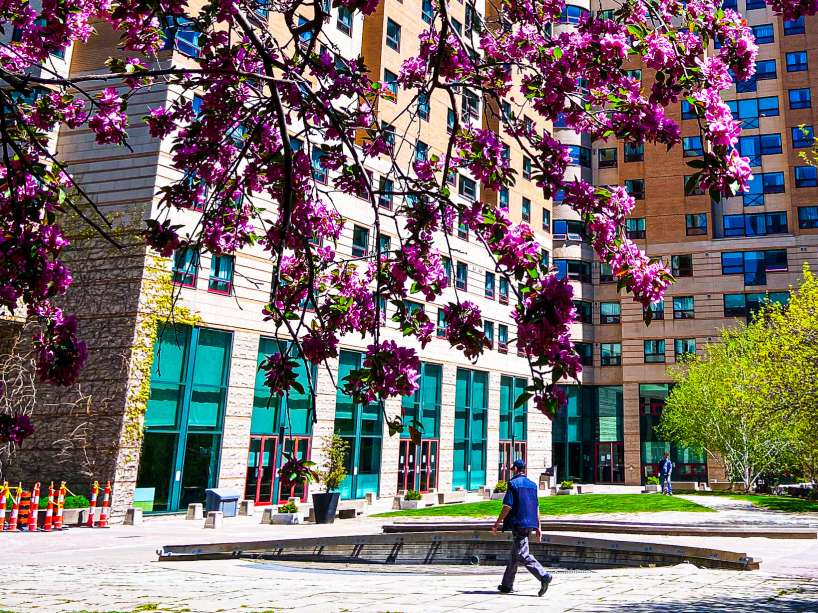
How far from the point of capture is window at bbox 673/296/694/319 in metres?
52.5

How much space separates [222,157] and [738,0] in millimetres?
59841

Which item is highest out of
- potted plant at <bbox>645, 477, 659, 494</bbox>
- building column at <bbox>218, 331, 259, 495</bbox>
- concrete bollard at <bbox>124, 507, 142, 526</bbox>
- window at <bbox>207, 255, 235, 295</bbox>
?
window at <bbox>207, 255, 235, 295</bbox>

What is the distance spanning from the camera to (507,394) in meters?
46.0

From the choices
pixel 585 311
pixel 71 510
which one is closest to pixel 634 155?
pixel 585 311

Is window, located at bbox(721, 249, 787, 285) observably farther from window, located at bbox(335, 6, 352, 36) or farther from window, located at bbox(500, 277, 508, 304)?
window, located at bbox(335, 6, 352, 36)

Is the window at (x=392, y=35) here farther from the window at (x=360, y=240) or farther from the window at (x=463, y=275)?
the window at (x=463, y=275)

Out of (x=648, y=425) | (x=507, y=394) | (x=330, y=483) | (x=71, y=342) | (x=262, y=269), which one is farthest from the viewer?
(x=648, y=425)

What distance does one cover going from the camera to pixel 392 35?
127ft

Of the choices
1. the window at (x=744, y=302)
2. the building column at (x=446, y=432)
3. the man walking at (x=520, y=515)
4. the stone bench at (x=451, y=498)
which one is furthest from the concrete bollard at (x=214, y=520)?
the window at (x=744, y=302)

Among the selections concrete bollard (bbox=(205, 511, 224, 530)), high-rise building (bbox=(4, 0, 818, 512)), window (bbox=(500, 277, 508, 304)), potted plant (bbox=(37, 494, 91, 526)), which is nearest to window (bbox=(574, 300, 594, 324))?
high-rise building (bbox=(4, 0, 818, 512))

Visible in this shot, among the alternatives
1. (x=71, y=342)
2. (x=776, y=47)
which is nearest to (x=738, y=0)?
(x=776, y=47)

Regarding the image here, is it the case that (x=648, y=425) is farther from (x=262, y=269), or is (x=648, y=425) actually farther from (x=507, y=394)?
(x=262, y=269)

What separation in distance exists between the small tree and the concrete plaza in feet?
39.3

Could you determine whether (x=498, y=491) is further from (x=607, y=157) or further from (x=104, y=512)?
(x=607, y=157)
